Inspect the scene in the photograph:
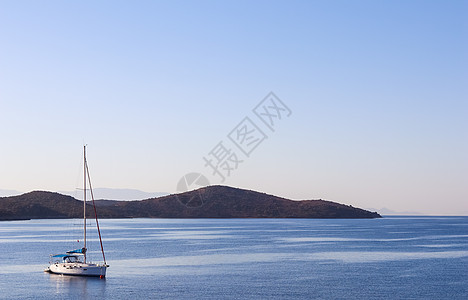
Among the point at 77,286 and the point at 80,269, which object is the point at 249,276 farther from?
the point at 80,269

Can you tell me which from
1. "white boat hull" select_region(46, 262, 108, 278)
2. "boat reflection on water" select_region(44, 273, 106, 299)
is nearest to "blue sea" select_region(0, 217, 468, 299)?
"boat reflection on water" select_region(44, 273, 106, 299)

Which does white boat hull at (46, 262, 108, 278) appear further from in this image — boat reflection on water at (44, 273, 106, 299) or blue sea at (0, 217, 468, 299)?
blue sea at (0, 217, 468, 299)

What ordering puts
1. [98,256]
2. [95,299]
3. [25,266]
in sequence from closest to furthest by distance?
[95,299], [25,266], [98,256]

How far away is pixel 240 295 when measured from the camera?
6462 cm

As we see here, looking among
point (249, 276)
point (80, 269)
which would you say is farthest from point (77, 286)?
point (249, 276)

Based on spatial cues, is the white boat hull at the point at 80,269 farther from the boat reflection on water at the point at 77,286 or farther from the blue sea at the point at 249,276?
the blue sea at the point at 249,276

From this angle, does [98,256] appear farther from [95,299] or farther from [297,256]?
[95,299]

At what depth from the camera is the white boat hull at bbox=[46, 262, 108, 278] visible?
258 feet

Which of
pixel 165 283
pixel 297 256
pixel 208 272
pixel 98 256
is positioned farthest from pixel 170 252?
pixel 165 283

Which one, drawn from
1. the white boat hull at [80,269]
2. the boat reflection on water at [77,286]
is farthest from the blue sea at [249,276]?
the white boat hull at [80,269]

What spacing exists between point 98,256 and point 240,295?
59.9 m

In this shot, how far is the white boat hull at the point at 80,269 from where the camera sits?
3100 inches

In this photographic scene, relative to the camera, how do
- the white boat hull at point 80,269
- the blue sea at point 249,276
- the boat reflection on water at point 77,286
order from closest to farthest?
the blue sea at point 249,276 < the boat reflection on water at point 77,286 < the white boat hull at point 80,269

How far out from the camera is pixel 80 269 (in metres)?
80.2
